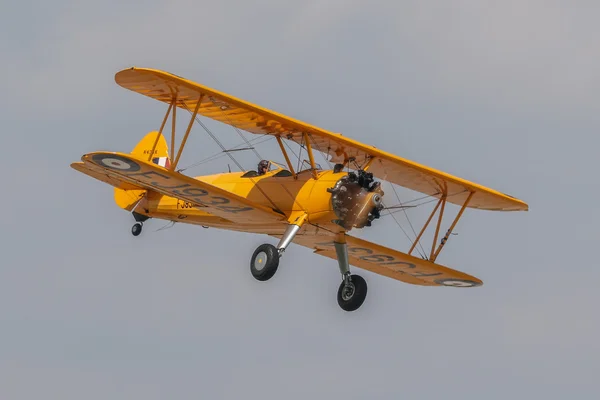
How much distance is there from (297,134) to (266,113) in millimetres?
907

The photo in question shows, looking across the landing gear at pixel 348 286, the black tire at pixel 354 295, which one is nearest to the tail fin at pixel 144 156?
the landing gear at pixel 348 286

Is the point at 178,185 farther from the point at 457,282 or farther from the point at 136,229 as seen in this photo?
the point at 457,282

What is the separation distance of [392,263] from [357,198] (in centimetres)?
354

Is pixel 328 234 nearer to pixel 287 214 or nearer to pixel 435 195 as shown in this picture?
pixel 287 214

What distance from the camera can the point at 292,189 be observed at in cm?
2166

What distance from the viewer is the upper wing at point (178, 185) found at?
20.5m

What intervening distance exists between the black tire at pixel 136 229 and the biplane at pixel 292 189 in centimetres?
67

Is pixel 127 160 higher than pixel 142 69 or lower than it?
lower

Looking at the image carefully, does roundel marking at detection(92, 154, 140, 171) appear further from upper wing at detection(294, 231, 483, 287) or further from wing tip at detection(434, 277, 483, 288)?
wing tip at detection(434, 277, 483, 288)

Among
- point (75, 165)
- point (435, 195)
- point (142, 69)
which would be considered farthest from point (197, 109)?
point (435, 195)

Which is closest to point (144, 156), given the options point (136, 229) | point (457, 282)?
point (136, 229)

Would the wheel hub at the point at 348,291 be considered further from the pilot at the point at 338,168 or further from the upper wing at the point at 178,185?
the pilot at the point at 338,168

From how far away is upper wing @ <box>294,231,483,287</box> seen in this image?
919 inches

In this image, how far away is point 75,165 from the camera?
22.0 meters
